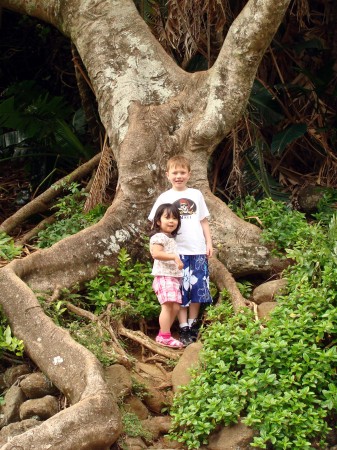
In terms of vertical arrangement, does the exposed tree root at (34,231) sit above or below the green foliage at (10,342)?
below

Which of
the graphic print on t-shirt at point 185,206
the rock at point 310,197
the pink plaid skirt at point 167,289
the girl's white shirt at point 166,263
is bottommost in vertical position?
the rock at point 310,197

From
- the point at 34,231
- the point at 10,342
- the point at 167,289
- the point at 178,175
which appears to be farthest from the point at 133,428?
the point at 34,231

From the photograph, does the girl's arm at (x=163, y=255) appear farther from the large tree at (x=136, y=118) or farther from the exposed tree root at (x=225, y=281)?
the large tree at (x=136, y=118)

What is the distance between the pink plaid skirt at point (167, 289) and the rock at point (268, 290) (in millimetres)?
643

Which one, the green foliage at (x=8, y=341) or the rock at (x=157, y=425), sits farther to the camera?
the green foliage at (x=8, y=341)

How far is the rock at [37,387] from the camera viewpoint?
552 centimetres

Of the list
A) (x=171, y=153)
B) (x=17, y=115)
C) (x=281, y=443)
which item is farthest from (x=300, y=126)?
(x=281, y=443)

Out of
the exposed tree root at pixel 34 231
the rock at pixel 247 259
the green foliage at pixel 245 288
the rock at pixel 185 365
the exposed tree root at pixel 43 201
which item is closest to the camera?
the rock at pixel 185 365

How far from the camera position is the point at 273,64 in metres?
9.84

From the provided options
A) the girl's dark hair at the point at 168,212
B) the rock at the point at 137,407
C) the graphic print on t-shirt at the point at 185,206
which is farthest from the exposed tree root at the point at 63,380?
the graphic print on t-shirt at the point at 185,206

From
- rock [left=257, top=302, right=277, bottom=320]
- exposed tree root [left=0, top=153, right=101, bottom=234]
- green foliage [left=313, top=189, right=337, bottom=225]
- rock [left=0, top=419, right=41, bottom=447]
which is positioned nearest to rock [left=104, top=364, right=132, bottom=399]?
rock [left=0, top=419, right=41, bottom=447]

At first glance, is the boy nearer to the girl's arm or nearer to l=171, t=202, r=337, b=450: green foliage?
the girl's arm

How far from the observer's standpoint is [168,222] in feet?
20.4

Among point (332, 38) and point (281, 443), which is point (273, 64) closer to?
point (332, 38)
